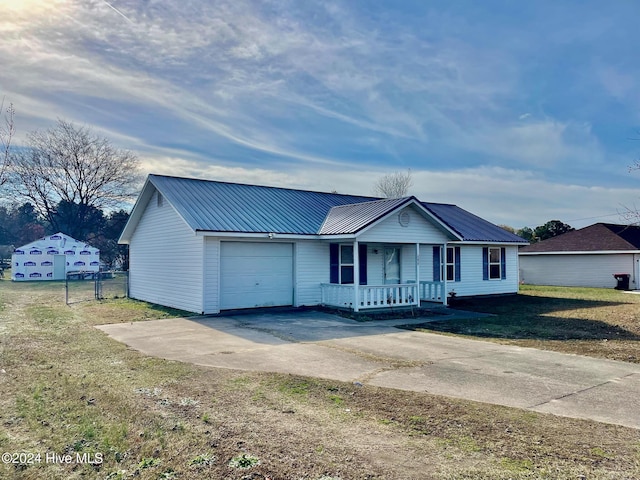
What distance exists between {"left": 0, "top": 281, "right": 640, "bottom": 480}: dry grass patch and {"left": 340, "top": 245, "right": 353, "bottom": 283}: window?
397 inches

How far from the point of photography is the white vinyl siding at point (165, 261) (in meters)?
14.8

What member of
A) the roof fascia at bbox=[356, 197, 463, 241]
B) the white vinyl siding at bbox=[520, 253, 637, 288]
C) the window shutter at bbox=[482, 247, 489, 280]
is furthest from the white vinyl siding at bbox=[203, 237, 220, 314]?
the white vinyl siding at bbox=[520, 253, 637, 288]

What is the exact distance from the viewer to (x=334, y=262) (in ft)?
55.4

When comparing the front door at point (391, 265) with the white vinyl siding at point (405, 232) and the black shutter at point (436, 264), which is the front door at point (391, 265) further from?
the black shutter at point (436, 264)

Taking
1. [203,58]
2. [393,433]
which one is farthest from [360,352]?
[203,58]

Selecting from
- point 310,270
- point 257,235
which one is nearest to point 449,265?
point 310,270

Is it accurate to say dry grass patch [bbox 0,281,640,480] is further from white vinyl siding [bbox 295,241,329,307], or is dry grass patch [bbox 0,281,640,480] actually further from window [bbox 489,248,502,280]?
window [bbox 489,248,502,280]

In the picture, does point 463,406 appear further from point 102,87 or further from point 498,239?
point 498,239

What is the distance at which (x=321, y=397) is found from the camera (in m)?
5.88

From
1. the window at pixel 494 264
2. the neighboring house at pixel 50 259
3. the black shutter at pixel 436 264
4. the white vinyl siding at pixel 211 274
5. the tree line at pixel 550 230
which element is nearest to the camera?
the white vinyl siding at pixel 211 274

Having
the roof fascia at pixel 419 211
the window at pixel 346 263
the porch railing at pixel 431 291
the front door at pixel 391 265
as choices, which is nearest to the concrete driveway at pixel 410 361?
the roof fascia at pixel 419 211

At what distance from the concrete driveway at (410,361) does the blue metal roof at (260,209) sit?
360 centimetres

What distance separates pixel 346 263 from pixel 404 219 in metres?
2.73

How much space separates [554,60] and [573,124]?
4024 millimetres
